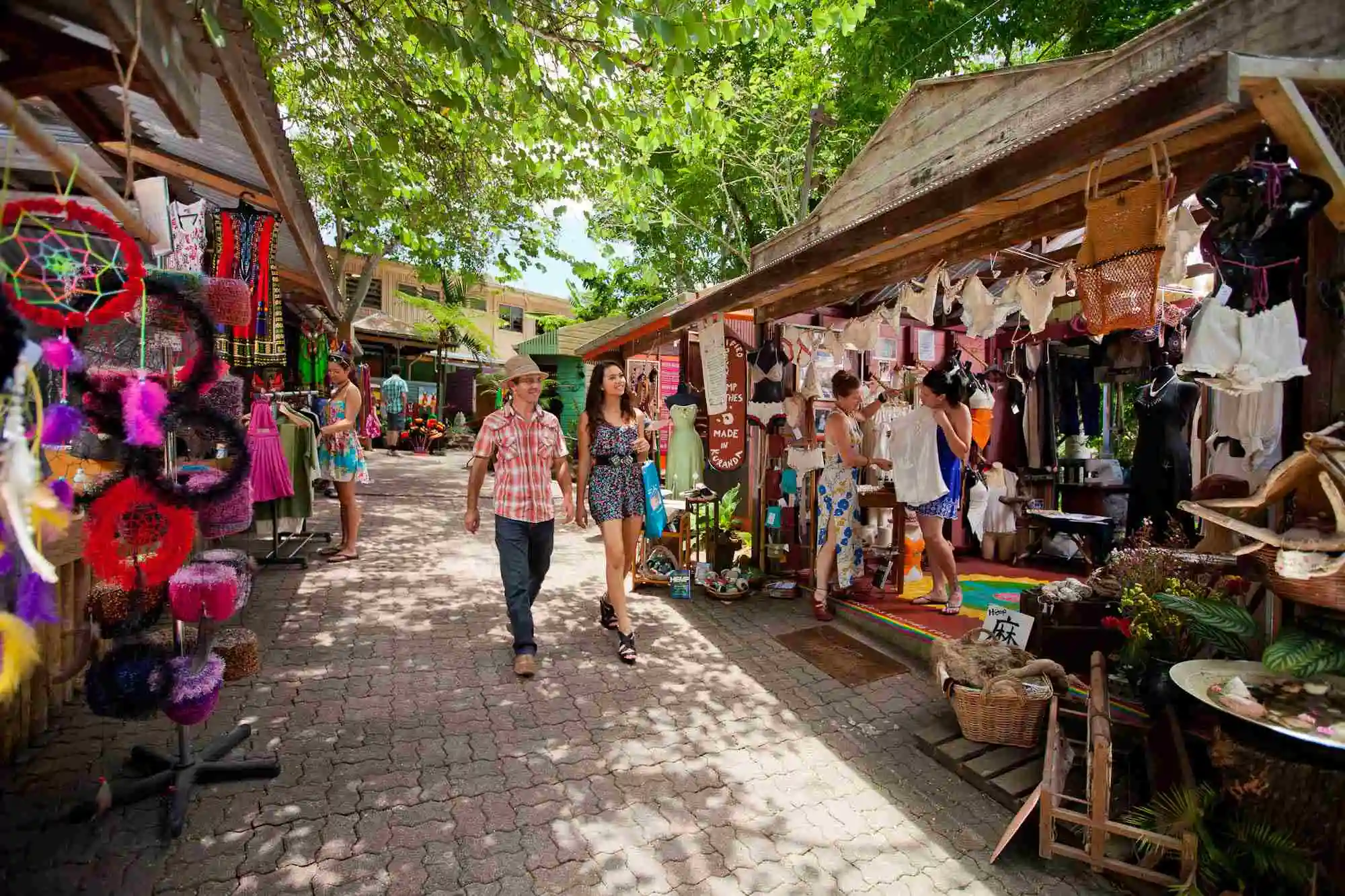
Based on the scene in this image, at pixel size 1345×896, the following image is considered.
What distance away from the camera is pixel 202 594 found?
2.74 metres

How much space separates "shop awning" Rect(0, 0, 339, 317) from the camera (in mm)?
1705

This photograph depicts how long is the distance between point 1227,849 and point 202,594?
4.12 meters

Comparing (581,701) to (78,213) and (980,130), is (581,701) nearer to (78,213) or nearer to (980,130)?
(78,213)

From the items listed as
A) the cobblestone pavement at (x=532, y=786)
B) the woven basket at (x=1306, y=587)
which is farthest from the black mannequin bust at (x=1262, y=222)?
the cobblestone pavement at (x=532, y=786)

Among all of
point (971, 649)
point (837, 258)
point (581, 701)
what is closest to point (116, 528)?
point (581, 701)

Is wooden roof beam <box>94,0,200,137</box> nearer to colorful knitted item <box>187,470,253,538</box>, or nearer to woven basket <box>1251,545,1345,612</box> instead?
colorful knitted item <box>187,470,253,538</box>

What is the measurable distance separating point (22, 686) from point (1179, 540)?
6.13m

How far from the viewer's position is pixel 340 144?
7492 millimetres

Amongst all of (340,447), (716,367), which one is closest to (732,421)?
(716,367)

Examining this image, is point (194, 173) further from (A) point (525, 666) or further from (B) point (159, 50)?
(A) point (525, 666)

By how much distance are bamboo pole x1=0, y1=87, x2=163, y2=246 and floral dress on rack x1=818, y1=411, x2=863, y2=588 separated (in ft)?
16.6

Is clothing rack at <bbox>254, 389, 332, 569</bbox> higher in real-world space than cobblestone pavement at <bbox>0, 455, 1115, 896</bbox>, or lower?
higher

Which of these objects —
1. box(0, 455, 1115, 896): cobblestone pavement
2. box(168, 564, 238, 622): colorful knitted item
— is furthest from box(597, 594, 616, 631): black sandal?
box(168, 564, 238, 622): colorful knitted item

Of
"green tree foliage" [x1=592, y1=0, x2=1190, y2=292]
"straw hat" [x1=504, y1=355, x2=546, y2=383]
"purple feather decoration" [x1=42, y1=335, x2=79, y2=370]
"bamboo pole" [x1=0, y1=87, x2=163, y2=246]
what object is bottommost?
"purple feather decoration" [x1=42, y1=335, x2=79, y2=370]
